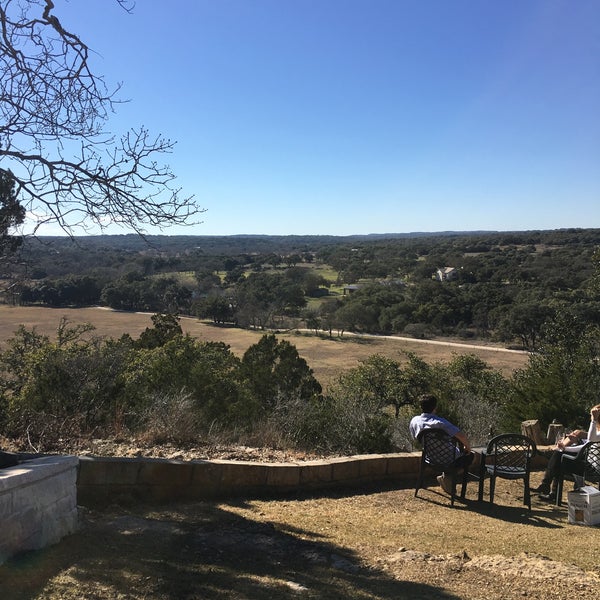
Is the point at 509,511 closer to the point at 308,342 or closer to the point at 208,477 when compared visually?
the point at 208,477

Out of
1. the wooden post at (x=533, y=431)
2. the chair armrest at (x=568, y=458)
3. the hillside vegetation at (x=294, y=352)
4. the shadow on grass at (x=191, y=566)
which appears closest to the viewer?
the shadow on grass at (x=191, y=566)

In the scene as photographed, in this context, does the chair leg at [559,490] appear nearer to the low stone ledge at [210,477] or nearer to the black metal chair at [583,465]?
the black metal chair at [583,465]

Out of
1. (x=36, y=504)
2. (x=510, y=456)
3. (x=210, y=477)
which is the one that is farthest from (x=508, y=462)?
(x=36, y=504)

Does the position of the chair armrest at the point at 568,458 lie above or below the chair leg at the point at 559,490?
above

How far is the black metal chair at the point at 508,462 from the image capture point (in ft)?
15.7

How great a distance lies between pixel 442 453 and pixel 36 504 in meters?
3.44

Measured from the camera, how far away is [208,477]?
4.56 meters

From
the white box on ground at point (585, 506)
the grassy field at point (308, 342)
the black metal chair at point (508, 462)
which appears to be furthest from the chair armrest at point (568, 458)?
the grassy field at point (308, 342)

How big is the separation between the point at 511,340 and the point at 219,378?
158 feet

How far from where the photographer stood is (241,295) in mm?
74125

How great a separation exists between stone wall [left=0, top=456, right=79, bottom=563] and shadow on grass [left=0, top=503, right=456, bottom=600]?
77 mm

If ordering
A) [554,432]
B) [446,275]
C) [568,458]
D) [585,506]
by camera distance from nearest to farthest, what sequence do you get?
[585,506]
[568,458]
[554,432]
[446,275]

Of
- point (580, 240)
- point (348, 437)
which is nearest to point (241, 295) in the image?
point (348, 437)

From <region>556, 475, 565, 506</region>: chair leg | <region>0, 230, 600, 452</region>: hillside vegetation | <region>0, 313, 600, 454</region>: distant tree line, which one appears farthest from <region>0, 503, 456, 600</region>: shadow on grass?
<region>556, 475, 565, 506</region>: chair leg
